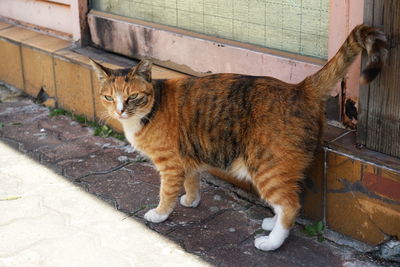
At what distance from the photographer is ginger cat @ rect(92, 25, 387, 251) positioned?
3346mm

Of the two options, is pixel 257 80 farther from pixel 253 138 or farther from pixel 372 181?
pixel 372 181

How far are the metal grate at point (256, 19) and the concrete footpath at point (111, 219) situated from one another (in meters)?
1.10

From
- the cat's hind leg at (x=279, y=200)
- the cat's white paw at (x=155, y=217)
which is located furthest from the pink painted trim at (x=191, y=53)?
the cat's white paw at (x=155, y=217)

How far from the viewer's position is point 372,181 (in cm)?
336

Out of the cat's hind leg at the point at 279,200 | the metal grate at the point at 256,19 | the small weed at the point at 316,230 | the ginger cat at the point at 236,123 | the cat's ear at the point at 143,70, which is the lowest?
the small weed at the point at 316,230

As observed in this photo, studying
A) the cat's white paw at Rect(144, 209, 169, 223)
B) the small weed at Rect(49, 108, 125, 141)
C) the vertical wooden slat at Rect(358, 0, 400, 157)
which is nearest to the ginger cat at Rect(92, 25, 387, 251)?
the cat's white paw at Rect(144, 209, 169, 223)

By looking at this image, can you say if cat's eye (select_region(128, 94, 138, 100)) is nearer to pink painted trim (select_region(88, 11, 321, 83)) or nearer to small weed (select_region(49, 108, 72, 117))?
pink painted trim (select_region(88, 11, 321, 83))

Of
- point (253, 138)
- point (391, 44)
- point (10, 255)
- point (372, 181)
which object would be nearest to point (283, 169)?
point (253, 138)

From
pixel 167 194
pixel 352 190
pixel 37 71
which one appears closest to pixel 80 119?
pixel 37 71

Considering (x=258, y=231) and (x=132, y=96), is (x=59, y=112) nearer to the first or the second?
(x=132, y=96)

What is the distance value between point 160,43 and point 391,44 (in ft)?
7.62

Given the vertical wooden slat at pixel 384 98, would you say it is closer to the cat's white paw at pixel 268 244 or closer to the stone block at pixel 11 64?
the cat's white paw at pixel 268 244

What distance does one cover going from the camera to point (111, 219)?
3926 millimetres

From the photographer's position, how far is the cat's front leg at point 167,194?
148 inches
